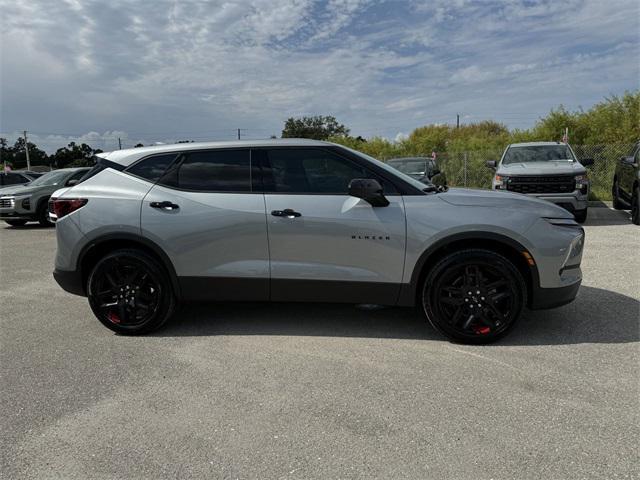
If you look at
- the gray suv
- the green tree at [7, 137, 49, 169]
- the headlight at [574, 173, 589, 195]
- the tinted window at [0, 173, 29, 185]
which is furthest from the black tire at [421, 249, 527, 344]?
the green tree at [7, 137, 49, 169]

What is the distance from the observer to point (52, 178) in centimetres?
1384

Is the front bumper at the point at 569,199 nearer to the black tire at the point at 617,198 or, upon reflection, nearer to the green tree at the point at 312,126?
the black tire at the point at 617,198

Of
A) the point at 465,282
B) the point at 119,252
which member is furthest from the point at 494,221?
the point at 119,252

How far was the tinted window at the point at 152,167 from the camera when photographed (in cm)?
436

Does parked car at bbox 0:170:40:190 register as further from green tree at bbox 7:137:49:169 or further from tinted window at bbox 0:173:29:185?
green tree at bbox 7:137:49:169

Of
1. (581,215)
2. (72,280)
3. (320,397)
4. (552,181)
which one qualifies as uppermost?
(552,181)

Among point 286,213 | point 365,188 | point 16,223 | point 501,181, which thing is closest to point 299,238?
point 286,213

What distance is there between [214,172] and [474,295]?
8.11 feet

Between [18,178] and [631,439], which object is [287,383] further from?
[18,178]

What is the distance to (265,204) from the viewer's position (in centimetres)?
412

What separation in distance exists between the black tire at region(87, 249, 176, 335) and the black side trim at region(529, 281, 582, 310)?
312cm

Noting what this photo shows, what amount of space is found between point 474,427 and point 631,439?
2.70ft

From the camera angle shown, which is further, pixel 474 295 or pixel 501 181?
pixel 501 181

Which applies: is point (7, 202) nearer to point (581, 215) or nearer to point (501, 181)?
point (501, 181)
